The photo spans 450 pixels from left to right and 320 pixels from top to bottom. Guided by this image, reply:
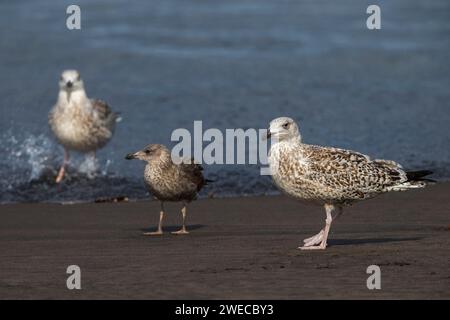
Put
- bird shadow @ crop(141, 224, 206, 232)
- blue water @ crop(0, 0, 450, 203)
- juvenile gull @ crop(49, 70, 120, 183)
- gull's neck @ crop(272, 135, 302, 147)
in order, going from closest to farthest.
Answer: gull's neck @ crop(272, 135, 302, 147) → bird shadow @ crop(141, 224, 206, 232) → blue water @ crop(0, 0, 450, 203) → juvenile gull @ crop(49, 70, 120, 183)

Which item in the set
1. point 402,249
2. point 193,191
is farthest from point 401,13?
point 402,249

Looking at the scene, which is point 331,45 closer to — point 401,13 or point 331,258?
point 401,13

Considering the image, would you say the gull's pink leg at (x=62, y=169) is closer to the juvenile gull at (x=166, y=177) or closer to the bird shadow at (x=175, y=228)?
the bird shadow at (x=175, y=228)

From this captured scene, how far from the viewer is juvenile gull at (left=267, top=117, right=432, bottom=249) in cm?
898

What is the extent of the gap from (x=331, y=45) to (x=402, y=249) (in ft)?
41.2

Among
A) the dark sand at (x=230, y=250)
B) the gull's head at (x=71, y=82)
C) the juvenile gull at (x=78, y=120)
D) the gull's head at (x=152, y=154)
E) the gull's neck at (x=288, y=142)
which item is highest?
the gull's head at (x=71, y=82)

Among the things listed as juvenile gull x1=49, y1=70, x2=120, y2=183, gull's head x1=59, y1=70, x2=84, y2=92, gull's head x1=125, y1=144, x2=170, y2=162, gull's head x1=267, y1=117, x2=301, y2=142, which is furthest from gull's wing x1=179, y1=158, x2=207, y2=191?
gull's head x1=59, y1=70, x2=84, y2=92

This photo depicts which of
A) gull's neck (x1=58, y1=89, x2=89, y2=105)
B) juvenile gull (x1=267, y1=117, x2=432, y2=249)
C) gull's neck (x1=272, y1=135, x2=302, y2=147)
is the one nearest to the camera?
juvenile gull (x1=267, y1=117, x2=432, y2=249)

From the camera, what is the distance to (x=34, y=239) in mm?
9875

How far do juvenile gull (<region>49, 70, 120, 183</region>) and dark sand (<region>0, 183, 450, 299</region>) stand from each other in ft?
8.97

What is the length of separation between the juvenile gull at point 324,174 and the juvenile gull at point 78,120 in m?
5.83

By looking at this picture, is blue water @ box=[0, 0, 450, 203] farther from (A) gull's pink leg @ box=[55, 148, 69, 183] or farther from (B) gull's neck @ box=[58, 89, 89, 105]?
(B) gull's neck @ box=[58, 89, 89, 105]

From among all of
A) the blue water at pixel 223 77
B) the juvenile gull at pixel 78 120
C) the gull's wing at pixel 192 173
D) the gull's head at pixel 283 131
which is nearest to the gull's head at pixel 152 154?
the gull's wing at pixel 192 173

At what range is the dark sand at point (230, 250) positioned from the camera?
24.0 feet
